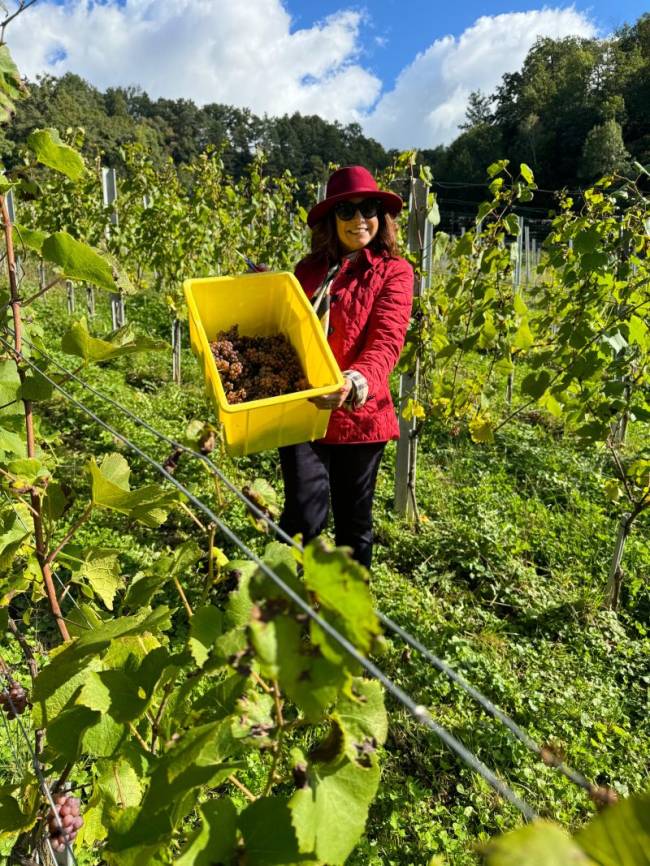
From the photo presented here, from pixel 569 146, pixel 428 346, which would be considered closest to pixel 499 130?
pixel 569 146

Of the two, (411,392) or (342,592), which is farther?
(411,392)

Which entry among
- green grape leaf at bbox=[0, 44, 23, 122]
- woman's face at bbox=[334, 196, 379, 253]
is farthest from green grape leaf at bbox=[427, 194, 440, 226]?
green grape leaf at bbox=[0, 44, 23, 122]

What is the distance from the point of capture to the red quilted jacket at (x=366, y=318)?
195 centimetres

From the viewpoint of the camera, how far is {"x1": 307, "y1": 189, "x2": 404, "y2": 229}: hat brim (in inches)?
77.7

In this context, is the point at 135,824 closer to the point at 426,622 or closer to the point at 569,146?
the point at 426,622

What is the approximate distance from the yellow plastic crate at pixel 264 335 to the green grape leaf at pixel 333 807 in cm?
89

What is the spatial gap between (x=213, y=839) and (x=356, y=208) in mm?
1936

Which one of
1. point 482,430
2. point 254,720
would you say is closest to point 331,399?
point 254,720

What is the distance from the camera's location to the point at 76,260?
36.5 inches

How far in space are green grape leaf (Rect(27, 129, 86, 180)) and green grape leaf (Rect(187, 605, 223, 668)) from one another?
0.69 metres

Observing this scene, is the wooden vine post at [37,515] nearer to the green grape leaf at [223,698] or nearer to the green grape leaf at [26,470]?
the green grape leaf at [26,470]

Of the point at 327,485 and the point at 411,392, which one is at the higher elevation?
the point at 411,392

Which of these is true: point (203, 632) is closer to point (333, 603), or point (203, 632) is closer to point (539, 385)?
point (333, 603)

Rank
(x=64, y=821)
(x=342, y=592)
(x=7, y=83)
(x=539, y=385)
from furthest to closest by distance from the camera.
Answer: (x=539, y=385), (x=7, y=83), (x=64, y=821), (x=342, y=592)
